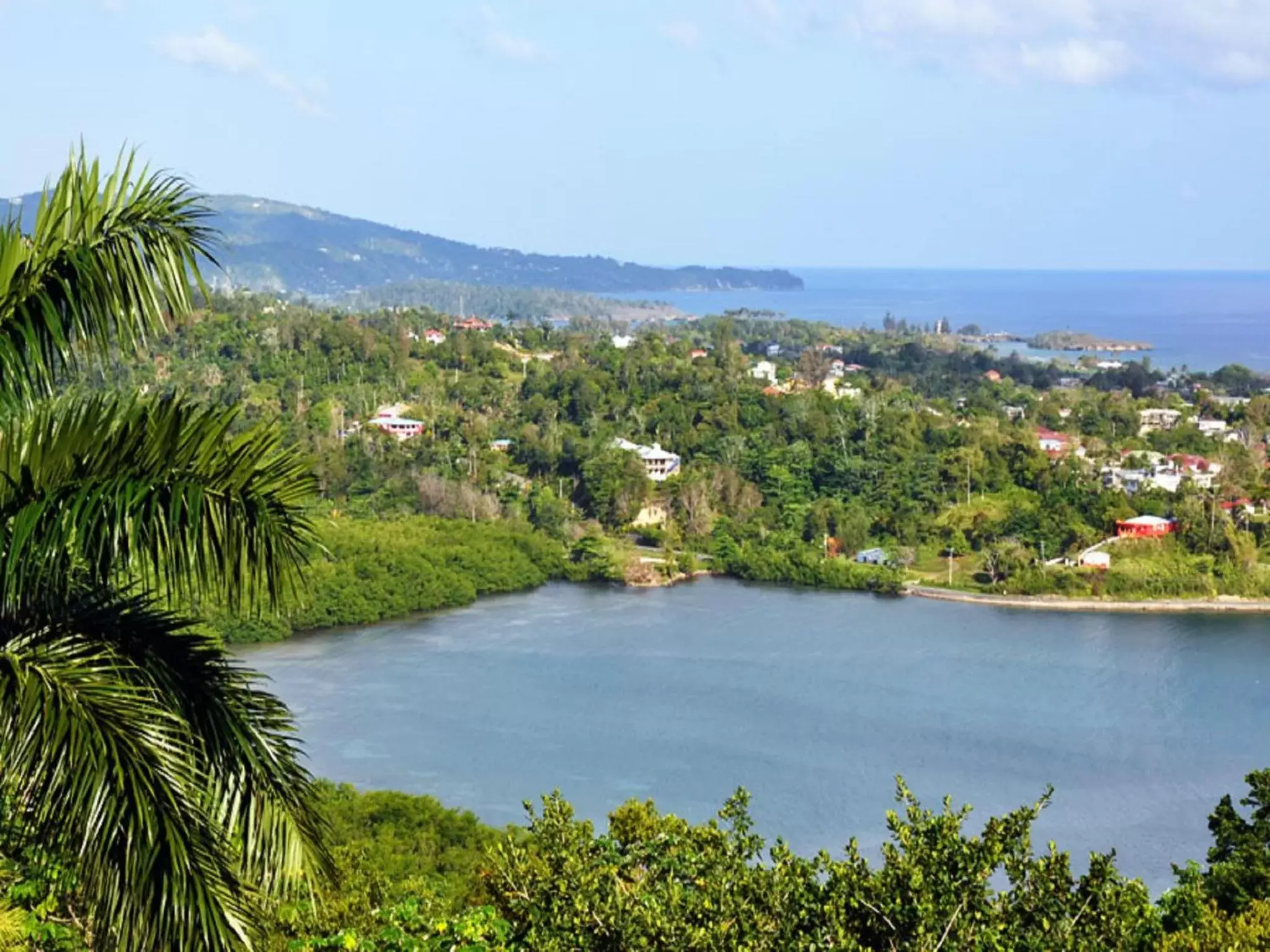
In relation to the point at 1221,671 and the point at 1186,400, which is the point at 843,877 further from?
the point at 1186,400

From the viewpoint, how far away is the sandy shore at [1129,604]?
61.4ft

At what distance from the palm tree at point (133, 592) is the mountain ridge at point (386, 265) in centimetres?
8101

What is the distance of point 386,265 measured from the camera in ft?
315

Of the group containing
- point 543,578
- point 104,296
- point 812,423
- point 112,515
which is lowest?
point 543,578

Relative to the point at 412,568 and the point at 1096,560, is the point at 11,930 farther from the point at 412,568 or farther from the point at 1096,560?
the point at 1096,560

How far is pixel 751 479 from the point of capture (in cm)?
2472

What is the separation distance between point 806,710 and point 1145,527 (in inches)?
353

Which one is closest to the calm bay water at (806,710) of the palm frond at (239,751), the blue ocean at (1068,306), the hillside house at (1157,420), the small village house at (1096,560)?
the small village house at (1096,560)

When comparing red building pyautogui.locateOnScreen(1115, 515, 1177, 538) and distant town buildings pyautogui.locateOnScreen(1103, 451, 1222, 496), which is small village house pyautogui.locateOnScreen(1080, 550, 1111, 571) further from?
distant town buildings pyautogui.locateOnScreen(1103, 451, 1222, 496)

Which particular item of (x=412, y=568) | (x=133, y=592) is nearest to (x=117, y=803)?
→ (x=133, y=592)

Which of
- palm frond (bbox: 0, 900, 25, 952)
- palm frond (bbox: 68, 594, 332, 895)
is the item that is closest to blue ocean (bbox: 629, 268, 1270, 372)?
palm frond (bbox: 0, 900, 25, 952)

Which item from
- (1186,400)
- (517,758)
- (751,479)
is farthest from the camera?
(1186,400)

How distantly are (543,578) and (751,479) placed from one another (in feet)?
17.0

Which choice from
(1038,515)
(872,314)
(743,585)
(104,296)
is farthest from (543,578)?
(872,314)
